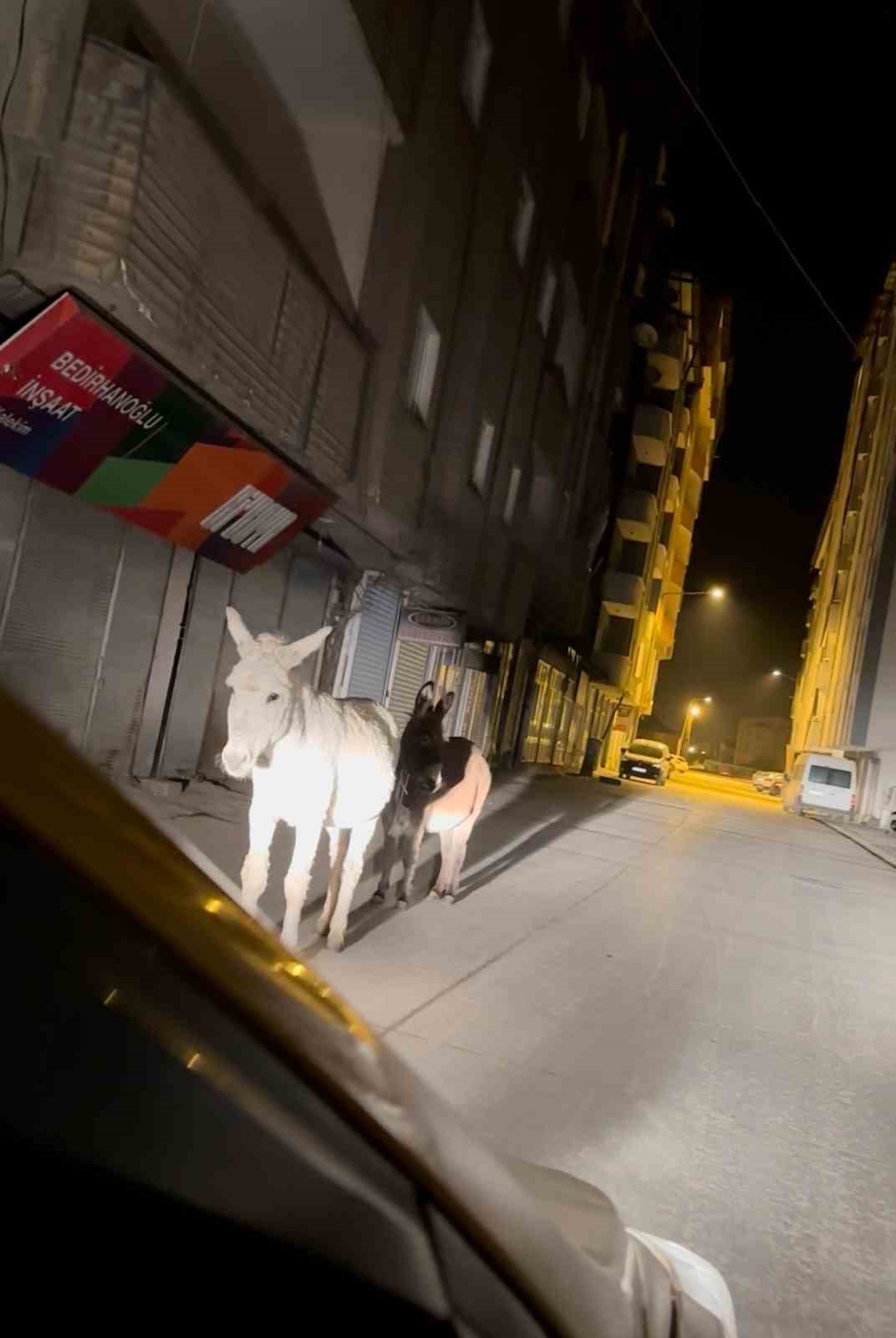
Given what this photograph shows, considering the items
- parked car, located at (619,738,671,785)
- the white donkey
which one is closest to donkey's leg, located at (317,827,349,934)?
the white donkey

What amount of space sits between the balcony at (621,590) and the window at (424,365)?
25556 millimetres

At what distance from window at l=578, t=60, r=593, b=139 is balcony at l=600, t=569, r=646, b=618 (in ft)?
68.9

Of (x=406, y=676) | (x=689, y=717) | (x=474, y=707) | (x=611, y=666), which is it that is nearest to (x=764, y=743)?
(x=689, y=717)

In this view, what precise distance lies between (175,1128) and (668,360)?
1643 inches

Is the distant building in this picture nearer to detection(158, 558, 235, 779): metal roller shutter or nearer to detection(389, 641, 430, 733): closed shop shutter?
detection(389, 641, 430, 733): closed shop shutter

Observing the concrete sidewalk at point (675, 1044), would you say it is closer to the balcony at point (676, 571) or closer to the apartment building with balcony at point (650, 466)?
the apartment building with balcony at point (650, 466)

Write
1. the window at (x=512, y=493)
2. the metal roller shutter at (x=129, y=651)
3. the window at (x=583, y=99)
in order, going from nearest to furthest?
the metal roller shutter at (x=129, y=651), the window at (x=583, y=99), the window at (x=512, y=493)

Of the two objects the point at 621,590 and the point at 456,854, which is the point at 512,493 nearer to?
the point at 456,854

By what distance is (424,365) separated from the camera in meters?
14.6

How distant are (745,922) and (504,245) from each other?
12312 millimetres

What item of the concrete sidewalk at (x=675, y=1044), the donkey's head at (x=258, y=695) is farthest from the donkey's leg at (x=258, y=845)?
the concrete sidewalk at (x=675, y=1044)

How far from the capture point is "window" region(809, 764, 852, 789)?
34594 millimetres

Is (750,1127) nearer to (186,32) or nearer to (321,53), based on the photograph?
(186,32)

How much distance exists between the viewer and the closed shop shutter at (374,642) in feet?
54.2
